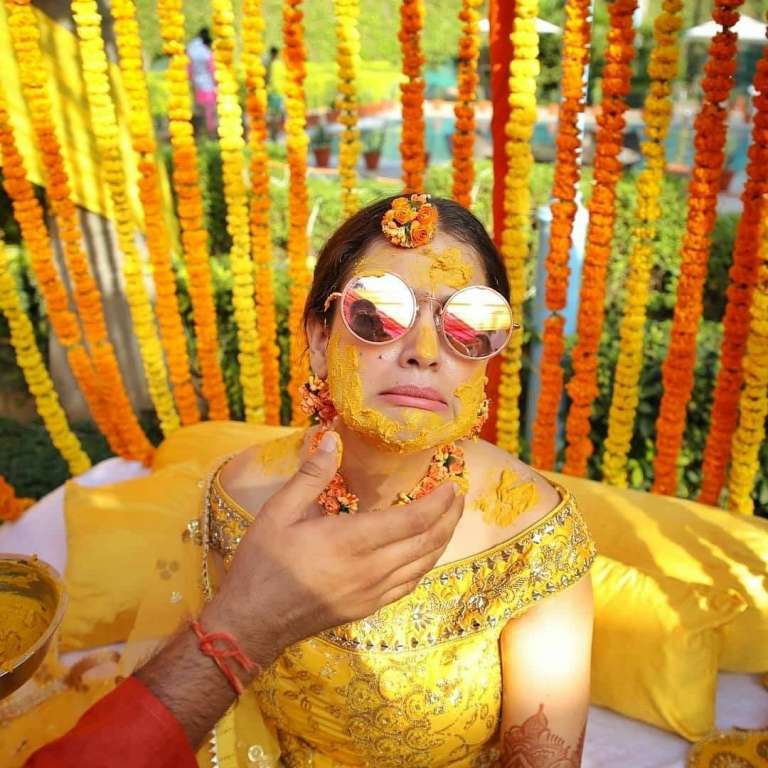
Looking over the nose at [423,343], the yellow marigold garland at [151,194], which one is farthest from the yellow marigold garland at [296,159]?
the nose at [423,343]

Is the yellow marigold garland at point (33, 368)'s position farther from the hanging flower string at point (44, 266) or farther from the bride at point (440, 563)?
the bride at point (440, 563)

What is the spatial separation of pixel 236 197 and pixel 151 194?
0.38 metres

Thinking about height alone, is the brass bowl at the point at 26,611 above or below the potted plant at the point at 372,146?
above

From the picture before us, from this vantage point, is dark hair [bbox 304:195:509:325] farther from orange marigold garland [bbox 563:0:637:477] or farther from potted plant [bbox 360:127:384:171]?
potted plant [bbox 360:127:384:171]

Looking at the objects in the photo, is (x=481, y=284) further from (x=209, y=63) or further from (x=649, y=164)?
(x=209, y=63)

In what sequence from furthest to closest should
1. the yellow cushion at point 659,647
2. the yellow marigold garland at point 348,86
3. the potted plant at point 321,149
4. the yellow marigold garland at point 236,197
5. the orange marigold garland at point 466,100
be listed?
the potted plant at point 321,149
the yellow marigold garland at point 236,197
the yellow marigold garland at point 348,86
the orange marigold garland at point 466,100
the yellow cushion at point 659,647

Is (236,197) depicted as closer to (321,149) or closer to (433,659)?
(433,659)

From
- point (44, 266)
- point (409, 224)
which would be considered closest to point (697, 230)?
point (409, 224)

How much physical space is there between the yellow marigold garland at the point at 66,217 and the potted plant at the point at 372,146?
10475mm

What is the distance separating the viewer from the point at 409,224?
5.16 ft

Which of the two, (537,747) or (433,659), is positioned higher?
(433,659)

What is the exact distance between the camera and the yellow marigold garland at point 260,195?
2783 mm

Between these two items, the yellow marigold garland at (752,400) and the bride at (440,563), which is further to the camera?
the yellow marigold garland at (752,400)

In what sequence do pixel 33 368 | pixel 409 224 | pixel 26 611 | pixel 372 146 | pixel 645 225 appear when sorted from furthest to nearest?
pixel 372 146, pixel 33 368, pixel 645 225, pixel 26 611, pixel 409 224
